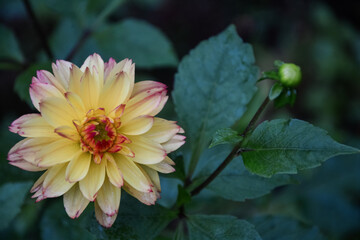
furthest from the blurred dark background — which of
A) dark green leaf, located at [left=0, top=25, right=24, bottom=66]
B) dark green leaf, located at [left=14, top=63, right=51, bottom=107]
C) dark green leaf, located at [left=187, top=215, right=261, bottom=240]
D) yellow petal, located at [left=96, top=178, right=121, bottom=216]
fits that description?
yellow petal, located at [left=96, top=178, right=121, bottom=216]

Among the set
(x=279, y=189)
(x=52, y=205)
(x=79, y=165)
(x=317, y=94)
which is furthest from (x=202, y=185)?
(x=317, y=94)

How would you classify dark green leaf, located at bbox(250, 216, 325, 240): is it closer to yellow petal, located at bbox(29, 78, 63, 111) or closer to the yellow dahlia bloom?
the yellow dahlia bloom

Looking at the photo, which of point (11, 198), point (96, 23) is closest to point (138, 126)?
point (11, 198)

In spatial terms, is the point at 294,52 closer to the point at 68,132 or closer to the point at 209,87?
the point at 209,87

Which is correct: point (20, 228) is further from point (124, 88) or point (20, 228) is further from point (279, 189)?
point (279, 189)

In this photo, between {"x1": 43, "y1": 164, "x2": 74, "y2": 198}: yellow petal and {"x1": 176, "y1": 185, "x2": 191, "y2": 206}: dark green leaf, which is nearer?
{"x1": 43, "y1": 164, "x2": 74, "y2": 198}: yellow petal

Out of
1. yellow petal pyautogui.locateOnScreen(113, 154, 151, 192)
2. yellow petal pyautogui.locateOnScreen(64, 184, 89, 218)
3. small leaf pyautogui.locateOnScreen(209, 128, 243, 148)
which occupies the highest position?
small leaf pyautogui.locateOnScreen(209, 128, 243, 148)
